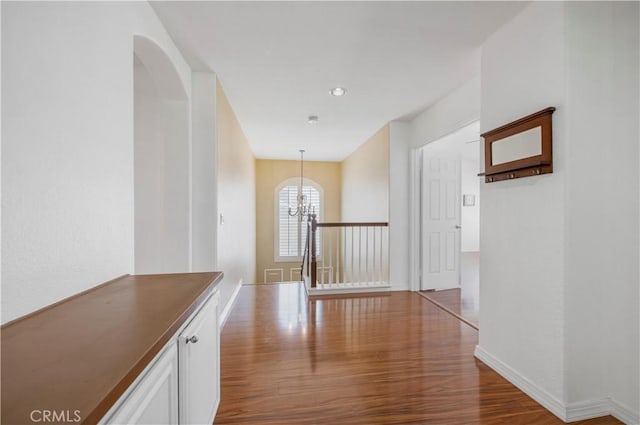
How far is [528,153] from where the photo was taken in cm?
174

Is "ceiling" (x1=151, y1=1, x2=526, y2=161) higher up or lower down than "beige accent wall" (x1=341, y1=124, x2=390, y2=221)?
higher up

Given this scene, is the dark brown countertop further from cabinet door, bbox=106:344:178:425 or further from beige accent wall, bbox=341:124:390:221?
beige accent wall, bbox=341:124:390:221

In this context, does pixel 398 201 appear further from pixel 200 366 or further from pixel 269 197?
pixel 269 197

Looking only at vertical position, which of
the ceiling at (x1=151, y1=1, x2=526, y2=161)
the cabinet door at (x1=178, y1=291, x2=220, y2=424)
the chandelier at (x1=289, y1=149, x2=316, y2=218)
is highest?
the ceiling at (x1=151, y1=1, x2=526, y2=161)

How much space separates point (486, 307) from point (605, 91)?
1558 mm

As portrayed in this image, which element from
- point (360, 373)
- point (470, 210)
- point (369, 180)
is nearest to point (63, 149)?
point (360, 373)

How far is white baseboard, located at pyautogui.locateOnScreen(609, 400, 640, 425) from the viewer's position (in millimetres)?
1513

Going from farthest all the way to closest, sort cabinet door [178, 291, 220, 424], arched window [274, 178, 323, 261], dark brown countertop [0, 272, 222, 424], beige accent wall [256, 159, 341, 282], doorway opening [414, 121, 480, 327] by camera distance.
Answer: arched window [274, 178, 323, 261], beige accent wall [256, 159, 341, 282], doorway opening [414, 121, 480, 327], cabinet door [178, 291, 220, 424], dark brown countertop [0, 272, 222, 424]

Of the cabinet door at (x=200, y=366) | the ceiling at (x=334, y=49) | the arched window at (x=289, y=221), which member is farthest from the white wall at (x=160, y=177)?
the arched window at (x=289, y=221)

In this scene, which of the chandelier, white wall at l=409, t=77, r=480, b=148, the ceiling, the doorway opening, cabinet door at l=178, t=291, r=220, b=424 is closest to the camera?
cabinet door at l=178, t=291, r=220, b=424

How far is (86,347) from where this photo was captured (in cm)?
70

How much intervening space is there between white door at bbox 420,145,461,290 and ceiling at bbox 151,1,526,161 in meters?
0.93

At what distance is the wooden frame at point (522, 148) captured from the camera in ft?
5.33

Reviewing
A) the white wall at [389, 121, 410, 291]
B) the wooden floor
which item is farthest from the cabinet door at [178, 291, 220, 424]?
the white wall at [389, 121, 410, 291]
